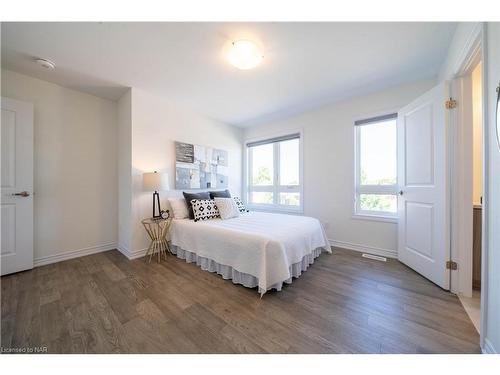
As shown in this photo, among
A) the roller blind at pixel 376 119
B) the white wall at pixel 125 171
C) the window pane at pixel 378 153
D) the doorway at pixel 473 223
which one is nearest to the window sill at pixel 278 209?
the window pane at pixel 378 153

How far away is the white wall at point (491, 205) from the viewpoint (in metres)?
1.03

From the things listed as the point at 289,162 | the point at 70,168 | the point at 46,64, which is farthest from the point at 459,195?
the point at 70,168

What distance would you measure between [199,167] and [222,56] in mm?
1979

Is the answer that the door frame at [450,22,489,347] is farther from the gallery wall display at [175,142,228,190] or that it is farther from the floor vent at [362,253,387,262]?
the gallery wall display at [175,142,228,190]

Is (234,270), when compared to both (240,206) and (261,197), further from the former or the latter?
(261,197)

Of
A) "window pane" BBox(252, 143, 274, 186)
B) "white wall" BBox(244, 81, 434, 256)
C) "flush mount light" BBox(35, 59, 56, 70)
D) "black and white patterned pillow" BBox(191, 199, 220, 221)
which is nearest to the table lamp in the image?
"black and white patterned pillow" BBox(191, 199, 220, 221)

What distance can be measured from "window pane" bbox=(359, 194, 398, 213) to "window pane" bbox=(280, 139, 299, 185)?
3.89 ft

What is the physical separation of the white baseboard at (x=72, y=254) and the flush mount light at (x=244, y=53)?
3237 mm

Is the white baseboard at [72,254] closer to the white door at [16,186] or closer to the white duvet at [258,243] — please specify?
the white door at [16,186]

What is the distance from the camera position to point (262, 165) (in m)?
4.28

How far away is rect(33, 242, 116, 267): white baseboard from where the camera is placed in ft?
7.88
